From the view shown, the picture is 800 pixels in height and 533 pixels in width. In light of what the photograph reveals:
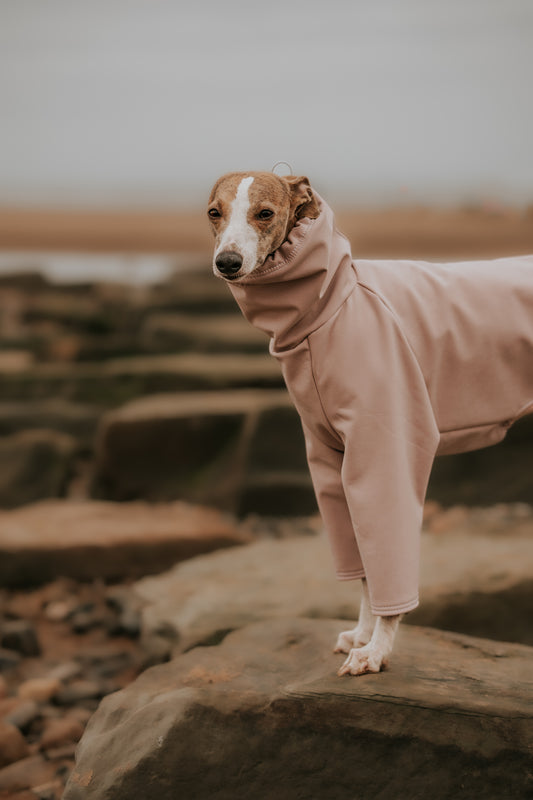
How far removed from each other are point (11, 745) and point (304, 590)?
4.07 ft

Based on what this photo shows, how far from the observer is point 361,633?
2.63 m

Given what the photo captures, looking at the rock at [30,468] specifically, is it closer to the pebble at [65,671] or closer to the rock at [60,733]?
the pebble at [65,671]

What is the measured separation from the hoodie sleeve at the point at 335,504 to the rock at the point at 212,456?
295 cm

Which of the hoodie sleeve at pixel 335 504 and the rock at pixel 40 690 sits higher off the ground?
the hoodie sleeve at pixel 335 504

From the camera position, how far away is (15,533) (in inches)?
192

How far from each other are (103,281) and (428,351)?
779 centimetres

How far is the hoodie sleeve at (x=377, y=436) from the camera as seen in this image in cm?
226

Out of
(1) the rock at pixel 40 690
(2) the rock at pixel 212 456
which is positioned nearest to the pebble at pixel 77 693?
(1) the rock at pixel 40 690

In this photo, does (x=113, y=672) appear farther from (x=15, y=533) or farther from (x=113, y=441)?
(x=113, y=441)

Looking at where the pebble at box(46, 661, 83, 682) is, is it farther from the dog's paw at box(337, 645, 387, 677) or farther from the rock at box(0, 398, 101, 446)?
the rock at box(0, 398, 101, 446)

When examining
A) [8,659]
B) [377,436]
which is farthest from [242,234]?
[8,659]

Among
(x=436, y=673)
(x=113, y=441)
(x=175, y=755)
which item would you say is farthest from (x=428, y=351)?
(x=113, y=441)

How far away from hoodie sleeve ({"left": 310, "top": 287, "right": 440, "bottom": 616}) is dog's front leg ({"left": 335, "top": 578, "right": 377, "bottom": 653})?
1.19ft

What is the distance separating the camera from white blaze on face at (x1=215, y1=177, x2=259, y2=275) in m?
2.15
